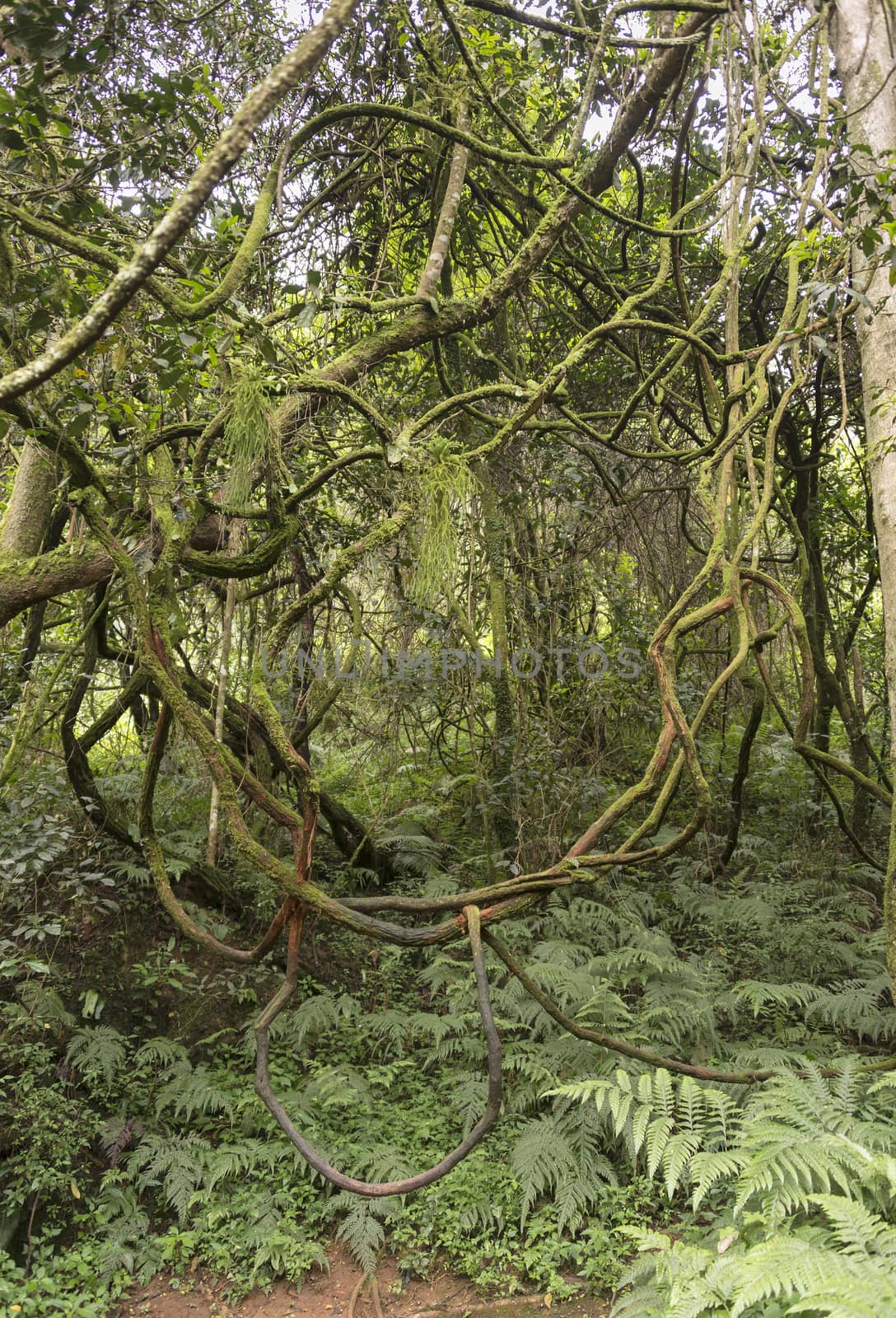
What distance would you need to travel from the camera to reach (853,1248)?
86.6 inches

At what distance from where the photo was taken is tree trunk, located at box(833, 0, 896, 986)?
282 cm

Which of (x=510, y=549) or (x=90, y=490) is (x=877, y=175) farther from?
(x=510, y=549)

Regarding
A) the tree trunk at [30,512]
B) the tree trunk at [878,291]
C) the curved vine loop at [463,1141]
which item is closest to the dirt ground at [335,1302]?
the curved vine loop at [463,1141]

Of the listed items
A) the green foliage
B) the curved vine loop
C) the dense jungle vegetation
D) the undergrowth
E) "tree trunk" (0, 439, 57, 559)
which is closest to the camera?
Result: the curved vine loop

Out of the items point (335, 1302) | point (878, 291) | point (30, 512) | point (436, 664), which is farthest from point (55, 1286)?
point (878, 291)

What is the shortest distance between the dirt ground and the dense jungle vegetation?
7 cm

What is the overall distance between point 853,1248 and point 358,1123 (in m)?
2.38

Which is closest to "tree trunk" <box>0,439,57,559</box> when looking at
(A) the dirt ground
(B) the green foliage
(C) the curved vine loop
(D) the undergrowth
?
(D) the undergrowth

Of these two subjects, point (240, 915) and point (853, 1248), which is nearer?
point (853, 1248)

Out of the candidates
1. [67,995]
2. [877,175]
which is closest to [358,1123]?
[67,995]

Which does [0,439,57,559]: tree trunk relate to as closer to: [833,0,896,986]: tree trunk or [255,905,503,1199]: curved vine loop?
[255,905,503,1199]: curved vine loop

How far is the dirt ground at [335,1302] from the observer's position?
10.7 feet

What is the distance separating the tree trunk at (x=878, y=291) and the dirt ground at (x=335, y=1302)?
6.34 ft

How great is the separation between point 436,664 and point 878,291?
11.4 feet
